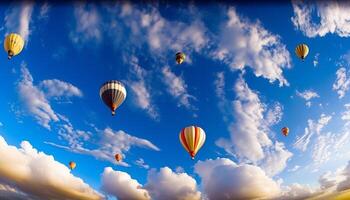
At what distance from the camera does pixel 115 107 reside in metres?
49.3

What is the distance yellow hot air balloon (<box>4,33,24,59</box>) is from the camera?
51.7 metres

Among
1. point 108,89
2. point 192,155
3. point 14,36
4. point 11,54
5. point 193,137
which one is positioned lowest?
point 192,155

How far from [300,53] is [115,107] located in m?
34.5

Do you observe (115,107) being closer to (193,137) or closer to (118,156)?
(193,137)

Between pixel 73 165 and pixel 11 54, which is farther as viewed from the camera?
pixel 73 165

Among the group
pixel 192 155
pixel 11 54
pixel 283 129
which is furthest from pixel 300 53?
pixel 11 54

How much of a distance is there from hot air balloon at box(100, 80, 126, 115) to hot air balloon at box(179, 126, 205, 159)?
12122mm

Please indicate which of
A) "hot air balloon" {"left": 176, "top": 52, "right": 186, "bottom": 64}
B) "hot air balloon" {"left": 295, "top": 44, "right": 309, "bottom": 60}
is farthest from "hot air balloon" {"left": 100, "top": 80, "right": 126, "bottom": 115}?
"hot air balloon" {"left": 295, "top": 44, "right": 309, "bottom": 60}

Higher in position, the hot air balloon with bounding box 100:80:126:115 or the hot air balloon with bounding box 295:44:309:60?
the hot air balloon with bounding box 295:44:309:60

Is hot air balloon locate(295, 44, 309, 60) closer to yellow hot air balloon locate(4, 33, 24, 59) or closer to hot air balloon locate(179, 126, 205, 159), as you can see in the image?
hot air balloon locate(179, 126, 205, 159)

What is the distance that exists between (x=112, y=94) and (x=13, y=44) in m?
19.9

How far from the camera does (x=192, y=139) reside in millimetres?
49719

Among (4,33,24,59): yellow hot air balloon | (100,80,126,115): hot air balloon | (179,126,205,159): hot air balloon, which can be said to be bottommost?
(179,126,205,159): hot air balloon

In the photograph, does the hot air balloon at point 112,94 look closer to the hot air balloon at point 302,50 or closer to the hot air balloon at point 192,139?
the hot air balloon at point 192,139
